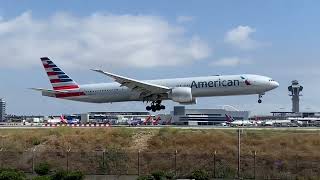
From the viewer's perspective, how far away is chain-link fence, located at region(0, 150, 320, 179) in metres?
34.3

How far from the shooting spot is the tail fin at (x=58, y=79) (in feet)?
224

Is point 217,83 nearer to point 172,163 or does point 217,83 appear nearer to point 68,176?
point 172,163

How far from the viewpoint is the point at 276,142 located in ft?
140

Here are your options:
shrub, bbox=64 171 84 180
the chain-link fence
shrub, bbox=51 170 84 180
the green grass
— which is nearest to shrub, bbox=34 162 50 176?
the chain-link fence

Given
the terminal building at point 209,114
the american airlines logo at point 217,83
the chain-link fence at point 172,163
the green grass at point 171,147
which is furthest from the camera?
the terminal building at point 209,114

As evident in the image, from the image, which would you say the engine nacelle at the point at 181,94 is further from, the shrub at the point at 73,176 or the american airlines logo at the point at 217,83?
the shrub at the point at 73,176

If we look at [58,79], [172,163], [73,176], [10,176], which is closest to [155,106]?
[58,79]

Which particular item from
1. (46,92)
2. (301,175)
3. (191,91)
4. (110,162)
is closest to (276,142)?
(301,175)

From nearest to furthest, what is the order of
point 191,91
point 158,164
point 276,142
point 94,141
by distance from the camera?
point 158,164 < point 276,142 < point 94,141 < point 191,91

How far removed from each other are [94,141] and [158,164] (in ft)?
33.5

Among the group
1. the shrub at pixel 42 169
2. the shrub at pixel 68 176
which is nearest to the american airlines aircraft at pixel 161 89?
the shrub at pixel 42 169

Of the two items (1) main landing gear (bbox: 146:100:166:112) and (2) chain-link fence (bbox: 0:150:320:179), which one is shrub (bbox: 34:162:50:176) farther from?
(1) main landing gear (bbox: 146:100:166:112)

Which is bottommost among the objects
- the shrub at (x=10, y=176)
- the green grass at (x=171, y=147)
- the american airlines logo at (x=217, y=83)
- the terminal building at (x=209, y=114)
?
the shrub at (x=10, y=176)

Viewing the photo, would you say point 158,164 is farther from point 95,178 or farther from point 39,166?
point 39,166
